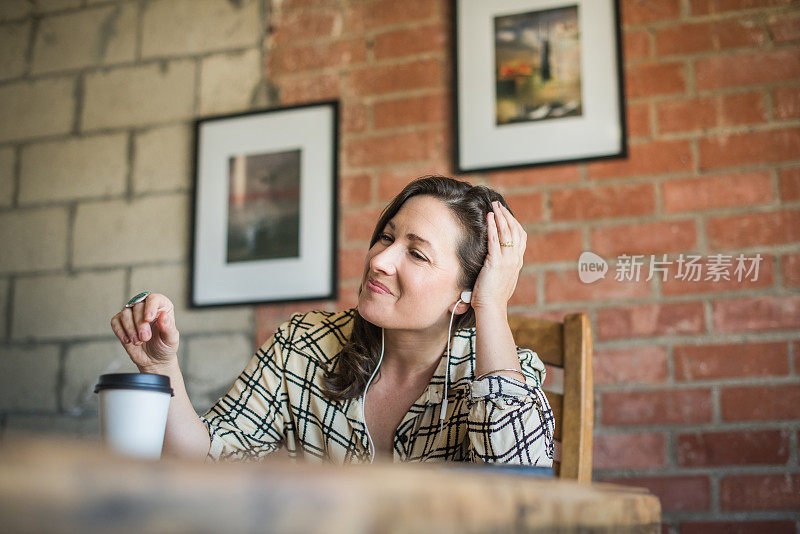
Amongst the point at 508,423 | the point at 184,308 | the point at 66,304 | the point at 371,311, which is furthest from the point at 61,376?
the point at 508,423

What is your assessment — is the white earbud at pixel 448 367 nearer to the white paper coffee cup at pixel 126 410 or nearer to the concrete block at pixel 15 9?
the white paper coffee cup at pixel 126 410

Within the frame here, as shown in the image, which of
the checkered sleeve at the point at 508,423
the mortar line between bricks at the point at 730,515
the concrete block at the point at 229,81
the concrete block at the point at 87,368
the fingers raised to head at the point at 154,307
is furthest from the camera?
the concrete block at the point at 229,81

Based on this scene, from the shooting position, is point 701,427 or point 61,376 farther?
point 61,376

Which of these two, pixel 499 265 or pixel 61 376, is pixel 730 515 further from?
pixel 61 376

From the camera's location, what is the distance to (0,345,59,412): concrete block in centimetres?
250

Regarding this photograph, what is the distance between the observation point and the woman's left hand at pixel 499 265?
1478 millimetres

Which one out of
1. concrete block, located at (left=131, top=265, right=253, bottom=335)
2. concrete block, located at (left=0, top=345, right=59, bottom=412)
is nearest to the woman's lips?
concrete block, located at (left=131, top=265, right=253, bottom=335)

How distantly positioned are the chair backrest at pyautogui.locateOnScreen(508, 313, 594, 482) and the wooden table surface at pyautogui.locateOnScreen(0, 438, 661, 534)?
109 cm

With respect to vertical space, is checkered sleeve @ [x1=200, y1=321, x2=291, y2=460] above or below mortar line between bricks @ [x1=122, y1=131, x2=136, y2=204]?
below

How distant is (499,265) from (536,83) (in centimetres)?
94

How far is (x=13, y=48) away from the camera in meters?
2.87

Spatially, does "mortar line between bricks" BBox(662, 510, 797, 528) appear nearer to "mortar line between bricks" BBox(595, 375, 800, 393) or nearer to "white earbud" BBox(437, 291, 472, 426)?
"mortar line between bricks" BBox(595, 375, 800, 393)

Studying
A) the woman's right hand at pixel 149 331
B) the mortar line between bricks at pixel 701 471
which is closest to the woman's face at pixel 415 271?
the woman's right hand at pixel 149 331

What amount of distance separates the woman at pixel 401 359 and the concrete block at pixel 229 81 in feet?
3.72
